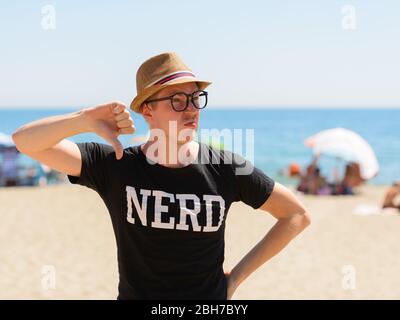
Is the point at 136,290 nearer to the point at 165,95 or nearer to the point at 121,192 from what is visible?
the point at 121,192

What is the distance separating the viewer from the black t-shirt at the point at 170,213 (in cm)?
227

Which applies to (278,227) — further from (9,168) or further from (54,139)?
(9,168)

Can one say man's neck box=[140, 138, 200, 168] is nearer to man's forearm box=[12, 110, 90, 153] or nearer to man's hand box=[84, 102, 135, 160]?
man's hand box=[84, 102, 135, 160]

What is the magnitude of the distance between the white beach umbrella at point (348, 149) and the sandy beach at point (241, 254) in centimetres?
261

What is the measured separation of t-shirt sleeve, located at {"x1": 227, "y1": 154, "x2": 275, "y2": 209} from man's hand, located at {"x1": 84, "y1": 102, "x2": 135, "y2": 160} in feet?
1.61

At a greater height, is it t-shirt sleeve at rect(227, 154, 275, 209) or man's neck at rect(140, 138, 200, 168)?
man's neck at rect(140, 138, 200, 168)

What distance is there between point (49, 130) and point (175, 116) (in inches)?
20.5

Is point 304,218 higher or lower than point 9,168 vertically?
higher

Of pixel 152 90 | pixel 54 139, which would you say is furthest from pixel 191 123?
pixel 54 139

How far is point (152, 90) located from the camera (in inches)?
92.4

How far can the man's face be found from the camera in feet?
7.61

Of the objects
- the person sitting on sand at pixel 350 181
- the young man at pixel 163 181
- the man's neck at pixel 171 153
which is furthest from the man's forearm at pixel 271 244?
the person sitting on sand at pixel 350 181

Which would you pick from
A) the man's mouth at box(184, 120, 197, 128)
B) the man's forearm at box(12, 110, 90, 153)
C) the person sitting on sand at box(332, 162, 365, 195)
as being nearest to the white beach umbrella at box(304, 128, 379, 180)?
the person sitting on sand at box(332, 162, 365, 195)
